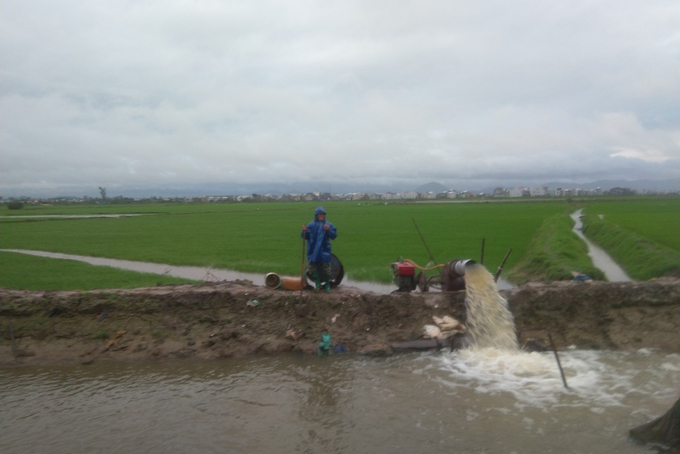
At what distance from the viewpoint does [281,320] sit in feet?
25.9

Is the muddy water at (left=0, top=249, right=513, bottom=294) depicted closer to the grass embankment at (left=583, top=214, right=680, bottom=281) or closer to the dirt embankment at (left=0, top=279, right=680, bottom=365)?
the dirt embankment at (left=0, top=279, right=680, bottom=365)

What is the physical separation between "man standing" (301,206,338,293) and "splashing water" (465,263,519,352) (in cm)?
261

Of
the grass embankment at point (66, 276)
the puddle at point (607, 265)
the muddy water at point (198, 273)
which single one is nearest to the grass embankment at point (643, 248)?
the puddle at point (607, 265)

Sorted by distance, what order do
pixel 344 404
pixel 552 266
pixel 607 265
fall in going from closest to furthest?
pixel 344 404 < pixel 552 266 < pixel 607 265

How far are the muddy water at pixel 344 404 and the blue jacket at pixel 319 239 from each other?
1.90 metres

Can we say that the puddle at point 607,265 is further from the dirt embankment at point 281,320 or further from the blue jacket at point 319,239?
the blue jacket at point 319,239

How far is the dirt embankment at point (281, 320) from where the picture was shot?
292 inches

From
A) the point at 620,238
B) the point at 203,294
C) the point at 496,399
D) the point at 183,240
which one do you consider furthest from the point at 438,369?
the point at 183,240

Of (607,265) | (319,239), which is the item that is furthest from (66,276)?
(607,265)

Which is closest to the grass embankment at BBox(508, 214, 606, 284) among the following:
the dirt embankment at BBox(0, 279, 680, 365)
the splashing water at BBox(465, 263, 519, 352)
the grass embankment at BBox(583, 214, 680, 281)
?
the grass embankment at BBox(583, 214, 680, 281)

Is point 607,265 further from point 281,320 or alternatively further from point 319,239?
point 281,320

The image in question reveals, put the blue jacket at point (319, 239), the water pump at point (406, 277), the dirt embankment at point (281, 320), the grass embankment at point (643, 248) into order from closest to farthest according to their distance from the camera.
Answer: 1. the dirt embankment at point (281, 320)
2. the blue jacket at point (319, 239)
3. the water pump at point (406, 277)
4. the grass embankment at point (643, 248)

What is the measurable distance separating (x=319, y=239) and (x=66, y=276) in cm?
886

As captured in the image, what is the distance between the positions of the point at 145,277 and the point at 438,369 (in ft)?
30.5
